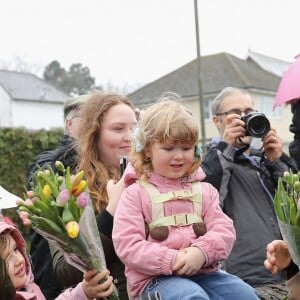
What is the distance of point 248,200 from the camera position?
3568 millimetres

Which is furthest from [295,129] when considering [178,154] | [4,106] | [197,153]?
[4,106]

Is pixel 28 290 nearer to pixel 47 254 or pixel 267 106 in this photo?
pixel 47 254

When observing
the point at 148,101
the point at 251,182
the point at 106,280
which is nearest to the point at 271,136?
the point at 251,182

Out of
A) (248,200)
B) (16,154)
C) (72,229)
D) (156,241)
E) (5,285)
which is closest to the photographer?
(72,229)

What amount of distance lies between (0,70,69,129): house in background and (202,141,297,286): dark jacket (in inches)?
1638

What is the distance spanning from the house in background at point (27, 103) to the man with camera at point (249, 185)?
4159 centimetres

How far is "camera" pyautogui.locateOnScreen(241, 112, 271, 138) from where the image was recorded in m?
3.69

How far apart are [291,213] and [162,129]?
2.54 feet

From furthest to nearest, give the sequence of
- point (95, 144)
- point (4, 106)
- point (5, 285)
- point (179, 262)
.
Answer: point (4, 106) < point (95, 144) < point (179, 262) < point (5, 285)

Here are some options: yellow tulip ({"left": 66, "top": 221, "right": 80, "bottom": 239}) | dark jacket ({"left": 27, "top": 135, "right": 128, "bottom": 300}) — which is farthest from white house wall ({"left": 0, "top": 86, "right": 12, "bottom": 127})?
yellow tulip ({"left": 66, "top": 221, "right": 80, "bottom": 239})

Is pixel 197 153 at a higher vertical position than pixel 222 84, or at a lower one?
lower

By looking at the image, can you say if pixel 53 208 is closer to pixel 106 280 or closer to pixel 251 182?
pixel 106 280

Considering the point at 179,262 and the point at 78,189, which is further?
the point at 179,262

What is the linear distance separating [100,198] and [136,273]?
1.91ft
